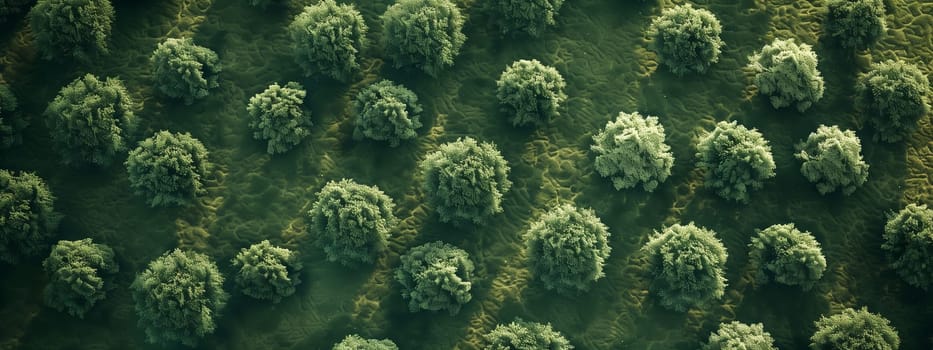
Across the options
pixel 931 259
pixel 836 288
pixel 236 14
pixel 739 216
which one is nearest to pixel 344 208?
pixel 236 14

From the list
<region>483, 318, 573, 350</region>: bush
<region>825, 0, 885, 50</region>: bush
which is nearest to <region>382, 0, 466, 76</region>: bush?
<region>483, 318, 573, 350</region>: bush

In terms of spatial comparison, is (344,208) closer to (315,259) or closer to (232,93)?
(315,259)

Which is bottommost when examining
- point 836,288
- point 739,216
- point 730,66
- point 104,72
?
point 836,288

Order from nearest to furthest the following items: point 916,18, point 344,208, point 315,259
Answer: point 344,208, point 315,259, point 916,18

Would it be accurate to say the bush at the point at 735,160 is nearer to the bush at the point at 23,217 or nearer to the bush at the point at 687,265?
the bush at the point at 687,265

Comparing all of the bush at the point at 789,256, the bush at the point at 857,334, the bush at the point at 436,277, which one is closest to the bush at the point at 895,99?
the bush at the point at 789,256

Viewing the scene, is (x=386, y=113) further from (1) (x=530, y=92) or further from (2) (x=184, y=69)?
(2) (x=184, y=69)

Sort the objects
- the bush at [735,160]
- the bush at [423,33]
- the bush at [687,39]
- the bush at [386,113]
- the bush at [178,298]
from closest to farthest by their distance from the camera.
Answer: the bush at [178,298], the bush at [735,160], the bush at [386,113], the bush at [423,33], the bush at [687,39]
